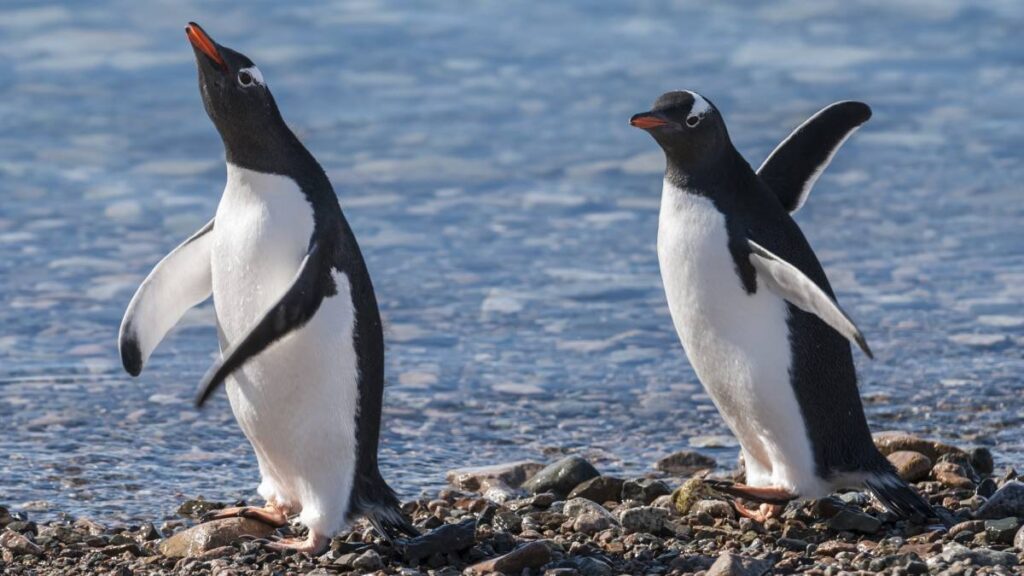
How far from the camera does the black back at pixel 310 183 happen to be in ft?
16.1

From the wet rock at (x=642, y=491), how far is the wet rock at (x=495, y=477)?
370mm

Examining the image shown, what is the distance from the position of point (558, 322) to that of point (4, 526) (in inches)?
122

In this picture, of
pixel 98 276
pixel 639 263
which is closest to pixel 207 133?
pixel 98 276

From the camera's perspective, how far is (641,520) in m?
5.00

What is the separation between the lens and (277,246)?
16.0ft

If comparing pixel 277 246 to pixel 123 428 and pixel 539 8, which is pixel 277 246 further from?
pixel 539 8

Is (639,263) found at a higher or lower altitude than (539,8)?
lower

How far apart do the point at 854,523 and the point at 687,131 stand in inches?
46.0

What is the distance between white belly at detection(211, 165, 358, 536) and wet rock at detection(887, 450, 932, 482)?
1.72 m

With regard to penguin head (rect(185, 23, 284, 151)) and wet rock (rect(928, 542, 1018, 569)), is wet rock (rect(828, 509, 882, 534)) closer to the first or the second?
wet rock (rect(928, 542, 1018, 569))

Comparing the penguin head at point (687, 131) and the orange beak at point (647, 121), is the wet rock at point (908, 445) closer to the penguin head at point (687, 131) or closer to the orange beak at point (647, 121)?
the penguin head at point (687, 131)

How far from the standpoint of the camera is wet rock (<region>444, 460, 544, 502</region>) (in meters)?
5.74

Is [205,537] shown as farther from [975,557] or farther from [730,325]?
[975,557]

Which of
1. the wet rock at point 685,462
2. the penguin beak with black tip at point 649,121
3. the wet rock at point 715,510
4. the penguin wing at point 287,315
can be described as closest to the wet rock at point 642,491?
the wet rock at point 715,510
